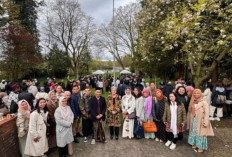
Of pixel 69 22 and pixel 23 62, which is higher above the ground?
pixel 69 22

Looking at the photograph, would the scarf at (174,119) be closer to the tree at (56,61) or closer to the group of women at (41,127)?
the group of women at (41,127)

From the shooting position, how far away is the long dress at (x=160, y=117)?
611 centimetres

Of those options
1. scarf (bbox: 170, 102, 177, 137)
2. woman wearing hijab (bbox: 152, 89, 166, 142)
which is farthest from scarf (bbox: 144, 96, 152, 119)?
scarf (bbox: 170, 102, 177, 137)

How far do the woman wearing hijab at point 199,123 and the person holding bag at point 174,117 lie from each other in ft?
0.94

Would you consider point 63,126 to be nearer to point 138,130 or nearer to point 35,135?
point 35,135

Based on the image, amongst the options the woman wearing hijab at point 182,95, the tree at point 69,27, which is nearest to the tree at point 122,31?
the tree at point 69,27

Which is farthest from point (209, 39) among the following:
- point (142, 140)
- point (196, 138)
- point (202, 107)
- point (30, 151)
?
point (30, 151)

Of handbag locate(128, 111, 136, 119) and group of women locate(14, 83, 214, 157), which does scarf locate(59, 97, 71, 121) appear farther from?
handbag locate(128, 111, 136, 119)

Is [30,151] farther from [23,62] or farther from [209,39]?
[23,62]

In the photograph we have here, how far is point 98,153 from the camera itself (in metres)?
5.50

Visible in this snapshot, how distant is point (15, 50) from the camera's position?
18.9 m

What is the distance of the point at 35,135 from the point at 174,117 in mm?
3897

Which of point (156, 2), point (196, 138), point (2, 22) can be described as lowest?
point (196, 138)

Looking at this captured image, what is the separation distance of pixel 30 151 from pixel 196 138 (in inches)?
179
